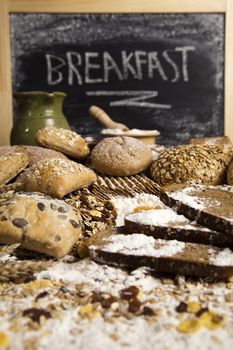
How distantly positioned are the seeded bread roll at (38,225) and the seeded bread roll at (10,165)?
402 millimetres

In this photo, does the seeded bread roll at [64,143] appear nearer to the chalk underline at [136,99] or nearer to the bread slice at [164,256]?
the bread slice at [164,256]

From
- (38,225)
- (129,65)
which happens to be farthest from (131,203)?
(129,65)

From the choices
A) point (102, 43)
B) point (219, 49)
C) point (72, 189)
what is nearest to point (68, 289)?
point (72, 189)

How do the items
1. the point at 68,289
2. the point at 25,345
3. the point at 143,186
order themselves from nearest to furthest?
the point at 25,345 → the point at 68,289 → the point at 143,186

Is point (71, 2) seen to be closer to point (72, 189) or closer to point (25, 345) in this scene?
point (72, 189)

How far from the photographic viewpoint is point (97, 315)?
1.02 meters

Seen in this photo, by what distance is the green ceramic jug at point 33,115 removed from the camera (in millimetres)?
2555

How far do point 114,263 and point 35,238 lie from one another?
287 mm

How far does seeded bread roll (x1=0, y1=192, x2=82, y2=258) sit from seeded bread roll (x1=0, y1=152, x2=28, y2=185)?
40cm

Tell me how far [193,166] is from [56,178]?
27.4 inches

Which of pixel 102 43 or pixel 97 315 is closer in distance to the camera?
pixel 97 315

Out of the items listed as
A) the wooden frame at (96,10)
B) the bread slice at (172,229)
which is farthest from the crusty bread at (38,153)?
the wooden frame at (96,10)

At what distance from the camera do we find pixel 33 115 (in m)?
2.58

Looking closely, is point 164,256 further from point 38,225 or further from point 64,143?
point 64,143
